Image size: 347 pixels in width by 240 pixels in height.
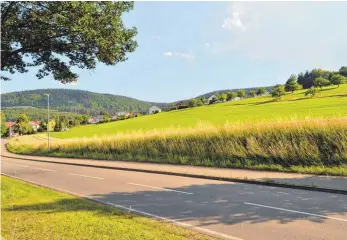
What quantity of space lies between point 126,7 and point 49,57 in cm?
353

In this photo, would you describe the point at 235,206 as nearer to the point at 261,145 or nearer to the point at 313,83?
the point at 261,145

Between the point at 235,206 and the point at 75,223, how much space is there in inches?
168

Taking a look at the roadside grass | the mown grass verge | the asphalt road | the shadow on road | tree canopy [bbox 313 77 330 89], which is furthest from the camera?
tree canopy [bbox 313 77 330 89]

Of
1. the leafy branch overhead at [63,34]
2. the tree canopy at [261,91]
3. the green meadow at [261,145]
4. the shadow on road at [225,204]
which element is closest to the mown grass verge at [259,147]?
the green meadow at [261,145]

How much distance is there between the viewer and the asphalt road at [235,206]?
23.5ft

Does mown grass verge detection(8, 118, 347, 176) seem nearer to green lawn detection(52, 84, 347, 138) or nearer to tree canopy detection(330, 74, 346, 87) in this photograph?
green lawn detection(52, 84, 347, 138)

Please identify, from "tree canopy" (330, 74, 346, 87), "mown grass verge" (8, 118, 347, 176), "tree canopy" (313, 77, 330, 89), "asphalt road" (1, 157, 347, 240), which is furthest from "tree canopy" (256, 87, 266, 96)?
"asphalt road" (1, 157, 347, 240)

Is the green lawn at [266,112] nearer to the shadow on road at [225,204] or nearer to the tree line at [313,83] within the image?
the tree line at [313,83]

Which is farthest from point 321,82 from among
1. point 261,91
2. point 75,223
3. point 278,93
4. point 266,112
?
point 75,223

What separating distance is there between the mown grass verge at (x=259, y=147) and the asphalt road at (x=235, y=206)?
4.38 metres

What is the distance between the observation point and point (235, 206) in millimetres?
9516

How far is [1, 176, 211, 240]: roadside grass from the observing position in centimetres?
666

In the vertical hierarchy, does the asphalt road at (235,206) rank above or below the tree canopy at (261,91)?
below

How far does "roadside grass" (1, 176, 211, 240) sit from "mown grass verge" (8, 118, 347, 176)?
9278mm
